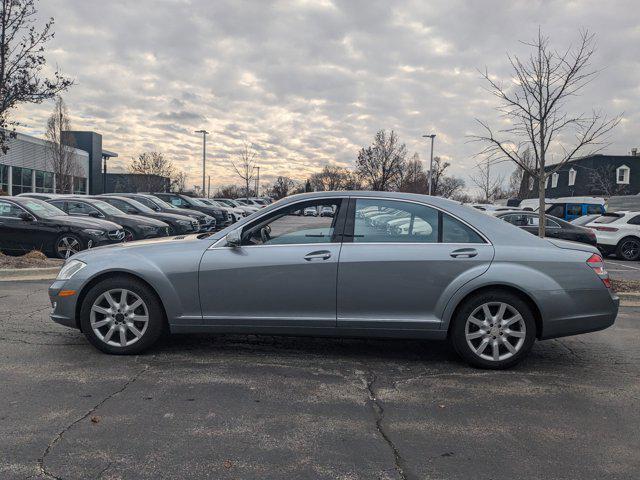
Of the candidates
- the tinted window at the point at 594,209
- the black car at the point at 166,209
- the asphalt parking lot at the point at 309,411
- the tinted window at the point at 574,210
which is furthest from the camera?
the tinted window at the point at 574,210

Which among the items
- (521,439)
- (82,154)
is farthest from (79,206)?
(82,154)

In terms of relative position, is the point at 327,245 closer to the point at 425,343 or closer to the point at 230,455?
the point at 425,343

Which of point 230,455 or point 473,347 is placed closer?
point 230,455

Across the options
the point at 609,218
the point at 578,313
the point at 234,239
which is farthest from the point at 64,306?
the point at 609,218

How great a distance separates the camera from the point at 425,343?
557 cm

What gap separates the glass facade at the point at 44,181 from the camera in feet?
154

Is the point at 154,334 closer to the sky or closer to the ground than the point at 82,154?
closer to the ground

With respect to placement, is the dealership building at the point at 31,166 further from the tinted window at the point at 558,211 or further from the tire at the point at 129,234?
the tinted window at the point at 558,211

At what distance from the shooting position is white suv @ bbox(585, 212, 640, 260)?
1545 centimetres

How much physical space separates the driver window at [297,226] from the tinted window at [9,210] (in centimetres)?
889

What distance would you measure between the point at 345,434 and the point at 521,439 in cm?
111

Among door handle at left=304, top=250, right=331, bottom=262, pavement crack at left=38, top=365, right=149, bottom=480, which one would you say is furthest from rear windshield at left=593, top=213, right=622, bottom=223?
pavement crack at left=38, top=365, right=149, bottom=480

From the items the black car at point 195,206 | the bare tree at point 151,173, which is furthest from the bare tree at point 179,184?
the black car at point 195,206

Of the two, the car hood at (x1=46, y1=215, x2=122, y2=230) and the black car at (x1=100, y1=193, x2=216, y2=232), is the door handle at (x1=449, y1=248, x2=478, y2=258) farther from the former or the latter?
the black car at (x1=100, y1=193, x2=216, y2=232)
